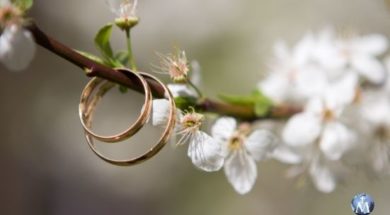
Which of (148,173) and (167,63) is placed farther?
(148,173)

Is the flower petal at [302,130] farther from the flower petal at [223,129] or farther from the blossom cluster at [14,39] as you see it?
the blossom cluster at [14,39]

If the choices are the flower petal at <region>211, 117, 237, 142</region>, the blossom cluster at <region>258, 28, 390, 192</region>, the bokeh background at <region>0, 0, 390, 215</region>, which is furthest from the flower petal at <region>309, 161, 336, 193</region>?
the bokeh background at <region>0, 0, 390, 215</region>

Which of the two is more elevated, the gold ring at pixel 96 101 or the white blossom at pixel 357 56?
the white blossom at pixel 357 56

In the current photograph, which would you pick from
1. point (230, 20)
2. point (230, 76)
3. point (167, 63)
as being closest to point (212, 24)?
point (230, 20)

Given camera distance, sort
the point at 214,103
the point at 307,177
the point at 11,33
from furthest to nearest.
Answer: the point at 307,177 < the point at 214,103 < the point at 11,33

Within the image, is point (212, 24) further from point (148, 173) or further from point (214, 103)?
point (214, 103)

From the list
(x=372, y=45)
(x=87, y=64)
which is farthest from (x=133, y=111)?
(x=87, y=64)

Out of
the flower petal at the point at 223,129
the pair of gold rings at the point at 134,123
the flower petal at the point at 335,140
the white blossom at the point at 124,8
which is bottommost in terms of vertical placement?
the pair of gold rings at the point at 134,123

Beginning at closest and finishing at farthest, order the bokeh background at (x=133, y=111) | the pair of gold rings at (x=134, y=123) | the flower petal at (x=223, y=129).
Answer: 1. the pair of gold rings at (x=134, y=123)
2. the flower petal at (x=223, y=129)
3. the bokeh background at (x=133, y=111)

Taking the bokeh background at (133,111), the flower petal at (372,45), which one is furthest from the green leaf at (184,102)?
the bokeh background at (133,111)
